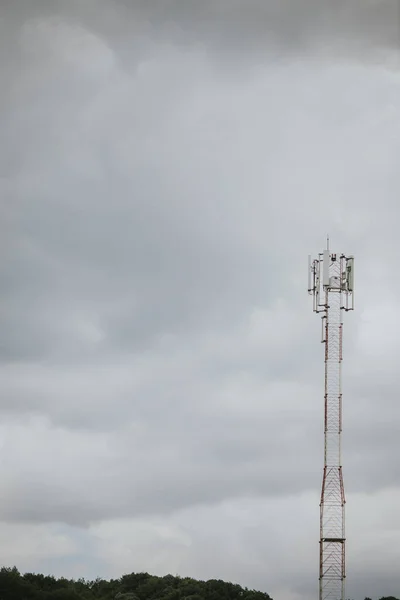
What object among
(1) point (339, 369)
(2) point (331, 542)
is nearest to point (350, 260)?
(1) point (339, 369)

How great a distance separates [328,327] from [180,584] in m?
96.0

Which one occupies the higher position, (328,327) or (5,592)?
(328,327)

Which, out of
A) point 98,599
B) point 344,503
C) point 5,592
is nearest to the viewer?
point 344,503

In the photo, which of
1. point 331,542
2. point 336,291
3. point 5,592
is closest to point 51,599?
point 5,592

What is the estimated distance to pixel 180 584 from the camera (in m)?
200

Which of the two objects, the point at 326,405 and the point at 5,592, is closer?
the point at 326,405

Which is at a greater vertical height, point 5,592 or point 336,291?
point 336,291

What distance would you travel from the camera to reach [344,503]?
11119cm

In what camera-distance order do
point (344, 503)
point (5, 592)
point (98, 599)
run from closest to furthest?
point (344, 503) < point (5, 592) < point (98, 599)

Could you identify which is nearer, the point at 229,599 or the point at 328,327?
the point at 328,327

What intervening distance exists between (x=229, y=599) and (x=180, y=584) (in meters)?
9.17

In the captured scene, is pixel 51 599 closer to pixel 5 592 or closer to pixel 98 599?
pixel 5 592

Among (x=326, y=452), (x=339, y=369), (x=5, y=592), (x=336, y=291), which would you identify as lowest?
(x=5, y=592)

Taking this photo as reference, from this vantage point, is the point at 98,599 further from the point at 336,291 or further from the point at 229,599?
the point at 336,291
